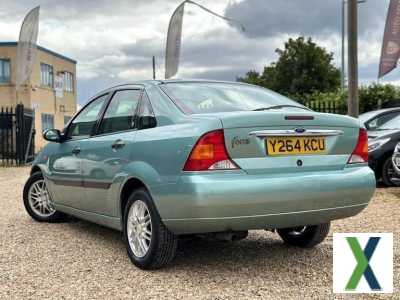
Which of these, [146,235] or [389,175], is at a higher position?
[146,235]

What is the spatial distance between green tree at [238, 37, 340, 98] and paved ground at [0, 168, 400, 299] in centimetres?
4432

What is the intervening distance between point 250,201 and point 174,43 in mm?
18920

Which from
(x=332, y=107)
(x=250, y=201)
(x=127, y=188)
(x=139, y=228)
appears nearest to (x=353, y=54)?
(x=127, y=188)

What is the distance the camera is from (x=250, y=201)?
392 centimetres

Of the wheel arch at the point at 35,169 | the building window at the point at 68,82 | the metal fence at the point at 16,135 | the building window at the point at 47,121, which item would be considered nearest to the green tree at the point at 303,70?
the building window at the point at 68,82

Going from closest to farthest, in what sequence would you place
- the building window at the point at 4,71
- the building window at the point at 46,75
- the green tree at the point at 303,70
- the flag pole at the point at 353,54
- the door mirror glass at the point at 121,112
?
1. the door mirror glass at the point at 121,112
2. the flag pole at the point at 353,54
3. the building window at the point at 4,71
4. the building window at the point at 46,75
5. the green tree at the point at 303,70

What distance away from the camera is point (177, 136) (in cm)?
416

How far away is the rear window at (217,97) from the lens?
14.9 ft

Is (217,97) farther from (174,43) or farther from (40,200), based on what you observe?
(174,43)

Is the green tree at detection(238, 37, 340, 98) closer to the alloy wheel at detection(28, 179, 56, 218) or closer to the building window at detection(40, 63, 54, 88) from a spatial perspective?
the building window at detection(40, 63, 54, 88)

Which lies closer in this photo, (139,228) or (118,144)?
(139,228)

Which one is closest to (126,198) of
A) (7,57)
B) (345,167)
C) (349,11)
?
(345,167)

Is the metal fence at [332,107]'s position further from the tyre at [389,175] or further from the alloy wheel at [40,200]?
the alloy wheel at [40,200]

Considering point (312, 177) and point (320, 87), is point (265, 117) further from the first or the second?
point (320, 87)
